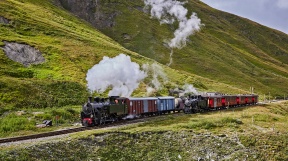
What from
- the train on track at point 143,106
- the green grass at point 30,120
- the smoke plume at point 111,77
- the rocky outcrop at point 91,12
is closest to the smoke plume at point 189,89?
the train on track at point 143,106

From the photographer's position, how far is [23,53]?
78.7 m

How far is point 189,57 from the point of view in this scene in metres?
158

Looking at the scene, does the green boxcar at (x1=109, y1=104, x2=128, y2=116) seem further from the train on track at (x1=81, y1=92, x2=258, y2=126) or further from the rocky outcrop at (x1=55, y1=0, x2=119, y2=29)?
the rocky outcrop at (x1=55, y1=0, x2=119, y2=29)

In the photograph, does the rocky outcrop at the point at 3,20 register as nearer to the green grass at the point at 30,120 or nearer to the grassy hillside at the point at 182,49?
the green grass at the point at 30,120

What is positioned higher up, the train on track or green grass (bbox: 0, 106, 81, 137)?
the train on track

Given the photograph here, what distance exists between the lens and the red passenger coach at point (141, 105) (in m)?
50.8

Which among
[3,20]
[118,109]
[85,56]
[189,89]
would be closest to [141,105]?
[118,109]

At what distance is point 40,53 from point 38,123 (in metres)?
41.5

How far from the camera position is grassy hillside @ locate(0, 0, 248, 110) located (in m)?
57.2

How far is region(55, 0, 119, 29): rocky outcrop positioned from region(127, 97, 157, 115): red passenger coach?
115 meters

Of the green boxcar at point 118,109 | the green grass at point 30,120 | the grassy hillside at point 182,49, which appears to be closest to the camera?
the green grass at point 30,120

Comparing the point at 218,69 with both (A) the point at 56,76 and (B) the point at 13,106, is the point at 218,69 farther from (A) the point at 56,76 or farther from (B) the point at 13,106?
(B) the point at 13,106

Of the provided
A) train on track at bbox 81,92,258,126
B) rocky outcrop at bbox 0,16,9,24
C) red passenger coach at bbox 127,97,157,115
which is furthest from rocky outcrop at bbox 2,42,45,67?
train on track at bbox 81,92,258,126

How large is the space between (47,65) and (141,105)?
33.0 metres
